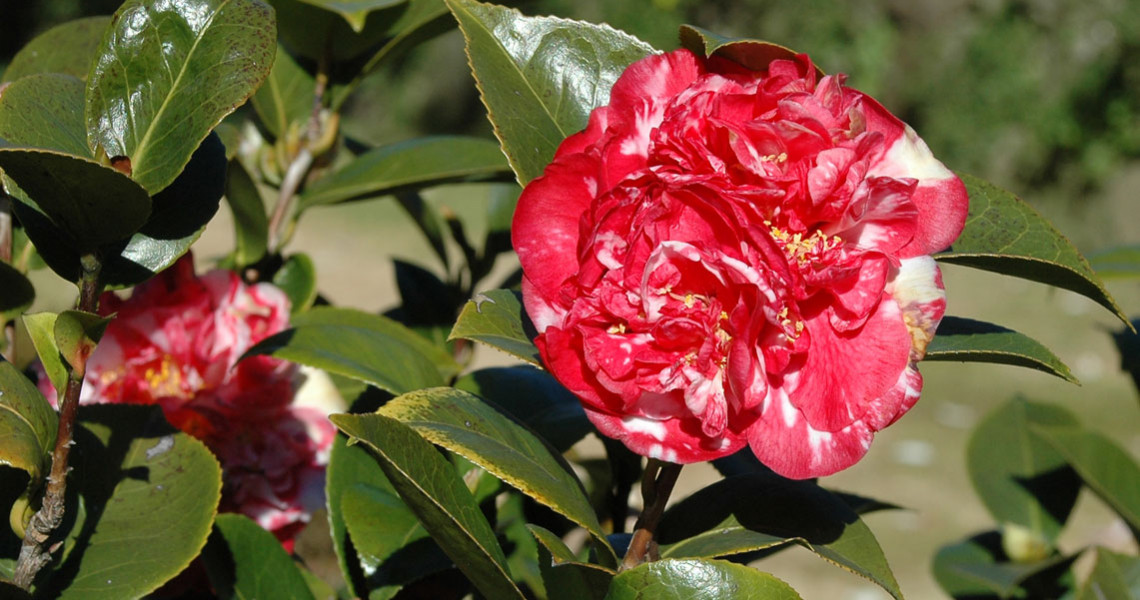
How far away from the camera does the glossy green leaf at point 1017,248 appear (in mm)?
630

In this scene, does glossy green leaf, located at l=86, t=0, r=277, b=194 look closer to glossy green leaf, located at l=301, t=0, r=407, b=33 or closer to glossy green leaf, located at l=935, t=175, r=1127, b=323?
glossy green leaf, located at l=301, t=0, r=407, b=33

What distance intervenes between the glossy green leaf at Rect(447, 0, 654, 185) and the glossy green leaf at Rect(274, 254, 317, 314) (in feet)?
1.29

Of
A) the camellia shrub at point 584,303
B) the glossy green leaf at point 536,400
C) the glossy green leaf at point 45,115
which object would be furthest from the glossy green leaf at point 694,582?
the glossy green leaf at point 45,115

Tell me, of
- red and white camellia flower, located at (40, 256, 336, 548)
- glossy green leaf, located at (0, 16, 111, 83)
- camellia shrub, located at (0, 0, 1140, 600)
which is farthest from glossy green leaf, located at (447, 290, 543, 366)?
glossy green leaf, located at (0, 16, 111, 83)

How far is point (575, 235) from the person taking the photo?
2.06ft

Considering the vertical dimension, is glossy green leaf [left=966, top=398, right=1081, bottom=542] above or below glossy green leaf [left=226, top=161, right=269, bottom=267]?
below

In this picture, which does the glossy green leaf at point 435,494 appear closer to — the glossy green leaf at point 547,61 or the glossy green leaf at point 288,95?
the glossy green leaf at point 547,61

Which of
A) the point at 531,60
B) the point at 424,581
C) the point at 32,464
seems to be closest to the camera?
the point at 32,464

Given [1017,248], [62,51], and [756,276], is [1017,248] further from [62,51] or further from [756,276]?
[62,51]

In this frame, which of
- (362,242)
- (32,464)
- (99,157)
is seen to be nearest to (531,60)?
(99,157)

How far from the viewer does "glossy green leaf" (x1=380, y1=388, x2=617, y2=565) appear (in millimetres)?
595

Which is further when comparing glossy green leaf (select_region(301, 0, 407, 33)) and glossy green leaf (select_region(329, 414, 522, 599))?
glossy green leaf (select_region(301, 0, 407, 33))

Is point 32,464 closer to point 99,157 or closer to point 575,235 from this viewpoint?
point 99,157

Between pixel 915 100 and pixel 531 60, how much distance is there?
7045 mm
